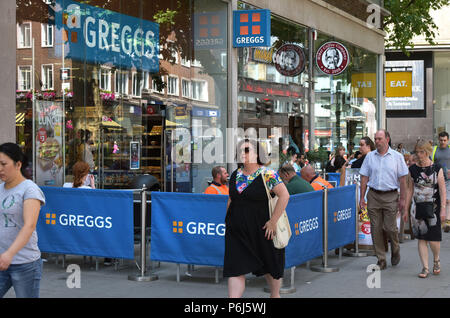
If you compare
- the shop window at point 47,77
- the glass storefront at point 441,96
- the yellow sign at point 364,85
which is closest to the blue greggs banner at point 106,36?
the shop window at point 47,77

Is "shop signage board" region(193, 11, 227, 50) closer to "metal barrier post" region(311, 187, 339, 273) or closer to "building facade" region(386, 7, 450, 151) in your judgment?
"metal barrier post" region(311, 187, 339, 273)

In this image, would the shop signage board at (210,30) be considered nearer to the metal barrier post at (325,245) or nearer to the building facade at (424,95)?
the metal barrier post at (325,245)

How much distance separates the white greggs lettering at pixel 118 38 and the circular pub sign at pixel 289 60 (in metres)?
5.36

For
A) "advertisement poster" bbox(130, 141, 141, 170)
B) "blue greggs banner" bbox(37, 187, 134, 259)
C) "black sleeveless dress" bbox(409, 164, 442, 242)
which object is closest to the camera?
"blue greggs banner" bbox(37, 187, 134, 259)

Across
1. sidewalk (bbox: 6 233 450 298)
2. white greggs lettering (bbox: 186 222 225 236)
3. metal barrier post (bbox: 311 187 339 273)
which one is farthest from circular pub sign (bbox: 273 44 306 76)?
white greggs lettering (bbox: 186 222 225 236)

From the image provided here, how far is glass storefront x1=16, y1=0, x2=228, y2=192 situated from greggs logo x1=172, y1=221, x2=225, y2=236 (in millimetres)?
4206

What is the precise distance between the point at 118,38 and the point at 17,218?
33.5 feet

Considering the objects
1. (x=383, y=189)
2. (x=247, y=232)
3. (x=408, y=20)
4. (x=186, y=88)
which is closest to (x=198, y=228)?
(x=247, y=232)

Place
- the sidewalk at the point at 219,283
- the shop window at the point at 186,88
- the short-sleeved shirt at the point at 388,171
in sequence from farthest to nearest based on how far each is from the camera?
the shop window at the point at 186,88 → the short-sleeved shirt at the point at 388,171 → the sidewalk at the point at 219,283

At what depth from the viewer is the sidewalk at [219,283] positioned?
27.4 feet

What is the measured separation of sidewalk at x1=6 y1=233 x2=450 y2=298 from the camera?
834cm

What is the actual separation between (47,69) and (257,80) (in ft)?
25.6

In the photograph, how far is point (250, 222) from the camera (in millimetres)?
6750

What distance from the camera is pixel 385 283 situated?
9078mm
